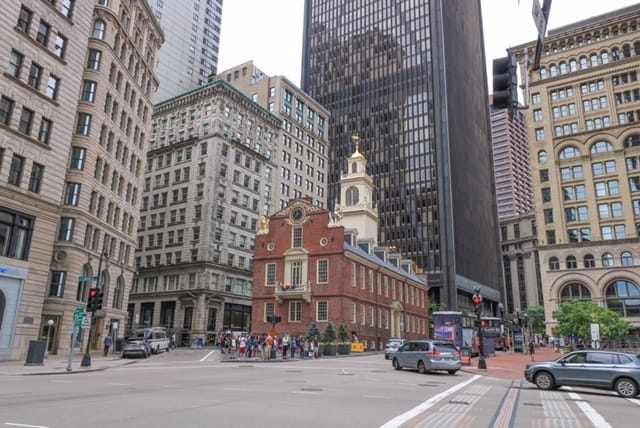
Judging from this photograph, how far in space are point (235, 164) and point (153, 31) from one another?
24547 millimetres

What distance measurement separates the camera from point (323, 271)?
50.5 meters

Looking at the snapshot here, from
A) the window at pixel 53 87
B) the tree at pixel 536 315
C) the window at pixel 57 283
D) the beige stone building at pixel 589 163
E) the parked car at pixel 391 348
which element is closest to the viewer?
the window at pixel 53 87

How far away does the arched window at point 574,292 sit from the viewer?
7149cm

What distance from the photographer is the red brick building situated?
49781 mm

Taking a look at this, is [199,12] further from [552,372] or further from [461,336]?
[552,372]

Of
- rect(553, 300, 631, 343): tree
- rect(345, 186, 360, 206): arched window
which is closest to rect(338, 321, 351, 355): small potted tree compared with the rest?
rect(553, 300, 631, 343): tree

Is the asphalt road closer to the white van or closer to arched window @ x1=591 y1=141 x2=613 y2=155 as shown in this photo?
the white van

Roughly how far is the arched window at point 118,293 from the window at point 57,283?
29.7 feet

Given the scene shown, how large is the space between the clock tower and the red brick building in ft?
22.1

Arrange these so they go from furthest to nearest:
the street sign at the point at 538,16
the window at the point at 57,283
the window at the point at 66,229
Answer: the window at the point at 66,229, the window at the point at 57,283, the street sign at the point at 538,16

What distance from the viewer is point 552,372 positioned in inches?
737

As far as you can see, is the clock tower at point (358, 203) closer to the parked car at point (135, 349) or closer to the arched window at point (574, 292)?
the arched window at point (574, 292)

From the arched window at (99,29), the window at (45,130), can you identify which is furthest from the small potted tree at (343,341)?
the arched window at (99,29)

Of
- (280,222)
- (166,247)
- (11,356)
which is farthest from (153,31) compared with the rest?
(11,356)
